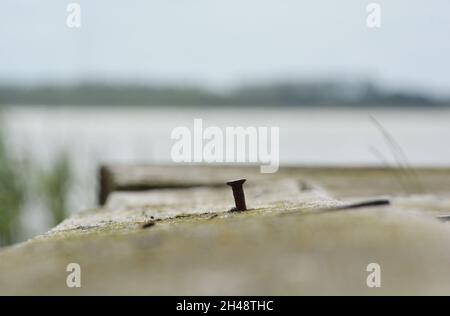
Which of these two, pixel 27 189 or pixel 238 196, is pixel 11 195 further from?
pixel 238 196

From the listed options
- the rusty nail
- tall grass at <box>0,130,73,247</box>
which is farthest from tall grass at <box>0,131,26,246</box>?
the rusty nail

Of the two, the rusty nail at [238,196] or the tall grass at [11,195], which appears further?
the tall grass at [11,195]

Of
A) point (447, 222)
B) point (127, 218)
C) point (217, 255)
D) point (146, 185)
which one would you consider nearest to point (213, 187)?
point (146, 185)

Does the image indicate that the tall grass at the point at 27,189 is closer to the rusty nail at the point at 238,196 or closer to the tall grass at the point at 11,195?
the tall grass at the point at 11,195

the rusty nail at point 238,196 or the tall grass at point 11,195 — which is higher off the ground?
the tall grass at point 11,195

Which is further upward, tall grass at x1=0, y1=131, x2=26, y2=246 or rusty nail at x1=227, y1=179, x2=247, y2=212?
tall grass at x1=0, y1=131, x2=26, y2=246

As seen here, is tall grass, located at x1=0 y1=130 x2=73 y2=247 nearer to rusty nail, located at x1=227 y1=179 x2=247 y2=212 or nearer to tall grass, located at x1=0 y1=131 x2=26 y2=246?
tall grass, located at x1=0 y1=131 x2=26 y2=246

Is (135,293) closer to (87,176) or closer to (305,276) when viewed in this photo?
(305,276)

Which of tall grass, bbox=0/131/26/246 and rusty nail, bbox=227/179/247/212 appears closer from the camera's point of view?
rusty nail, bbox=227/179/247/212

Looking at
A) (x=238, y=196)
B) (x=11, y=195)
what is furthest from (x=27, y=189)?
(x=238, y=196)

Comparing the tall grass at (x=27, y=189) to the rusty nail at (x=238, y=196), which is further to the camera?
Answer: the tall grass at (x=27, y=189)

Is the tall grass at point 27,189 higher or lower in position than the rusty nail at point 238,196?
higher

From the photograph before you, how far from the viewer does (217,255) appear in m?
2.02

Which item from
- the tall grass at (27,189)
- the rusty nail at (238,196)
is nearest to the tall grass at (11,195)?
the tall grass at (27,189)
